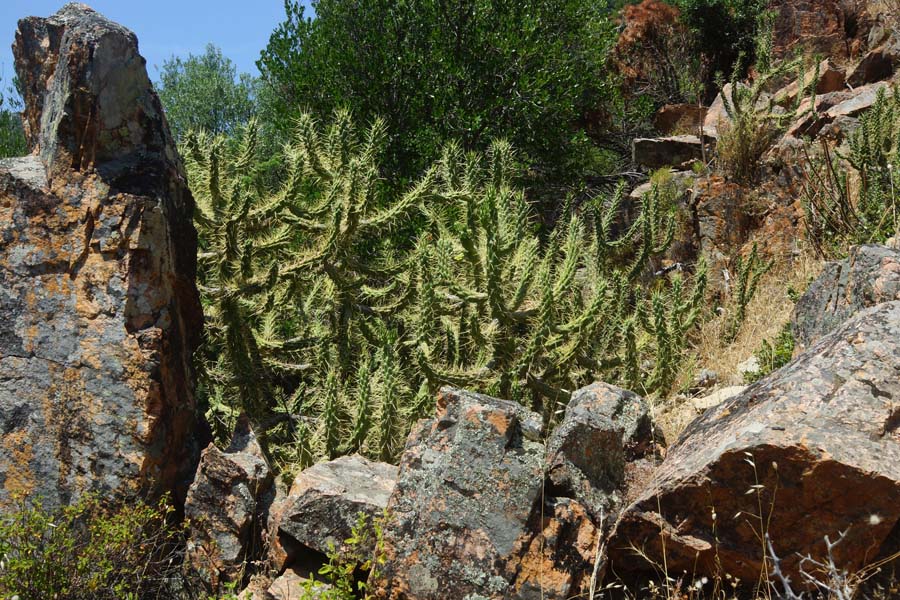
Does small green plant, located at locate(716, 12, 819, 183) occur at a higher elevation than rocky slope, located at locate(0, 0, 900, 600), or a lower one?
higher

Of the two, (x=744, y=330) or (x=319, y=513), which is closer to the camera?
(x=319, y=513)

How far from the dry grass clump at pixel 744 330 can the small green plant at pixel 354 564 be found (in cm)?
→ 207

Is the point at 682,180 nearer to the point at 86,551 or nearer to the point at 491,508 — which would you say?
the point at 491,508

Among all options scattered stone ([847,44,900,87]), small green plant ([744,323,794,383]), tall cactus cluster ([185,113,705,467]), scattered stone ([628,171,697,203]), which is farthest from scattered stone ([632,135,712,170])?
small green plant ([744,323,794,383])

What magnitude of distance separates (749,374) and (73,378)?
12.4ft

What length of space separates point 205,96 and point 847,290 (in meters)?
21.6

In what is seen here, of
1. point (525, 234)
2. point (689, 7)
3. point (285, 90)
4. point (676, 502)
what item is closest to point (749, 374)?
point (525, 234)

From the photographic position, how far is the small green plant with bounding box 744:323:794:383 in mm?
4801

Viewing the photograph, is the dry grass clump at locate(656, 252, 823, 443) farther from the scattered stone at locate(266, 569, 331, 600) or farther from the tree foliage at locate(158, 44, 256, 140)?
the tree foliage at locate(158, 44, 256, 140)

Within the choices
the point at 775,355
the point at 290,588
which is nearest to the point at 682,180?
the point at 775,355

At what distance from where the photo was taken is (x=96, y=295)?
3.59 m

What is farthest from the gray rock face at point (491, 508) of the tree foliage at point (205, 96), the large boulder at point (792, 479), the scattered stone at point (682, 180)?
the tree foliage at point (205, 96)

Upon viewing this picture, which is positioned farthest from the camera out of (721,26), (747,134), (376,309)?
(721,26)

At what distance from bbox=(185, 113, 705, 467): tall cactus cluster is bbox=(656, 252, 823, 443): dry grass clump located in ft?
0.96
